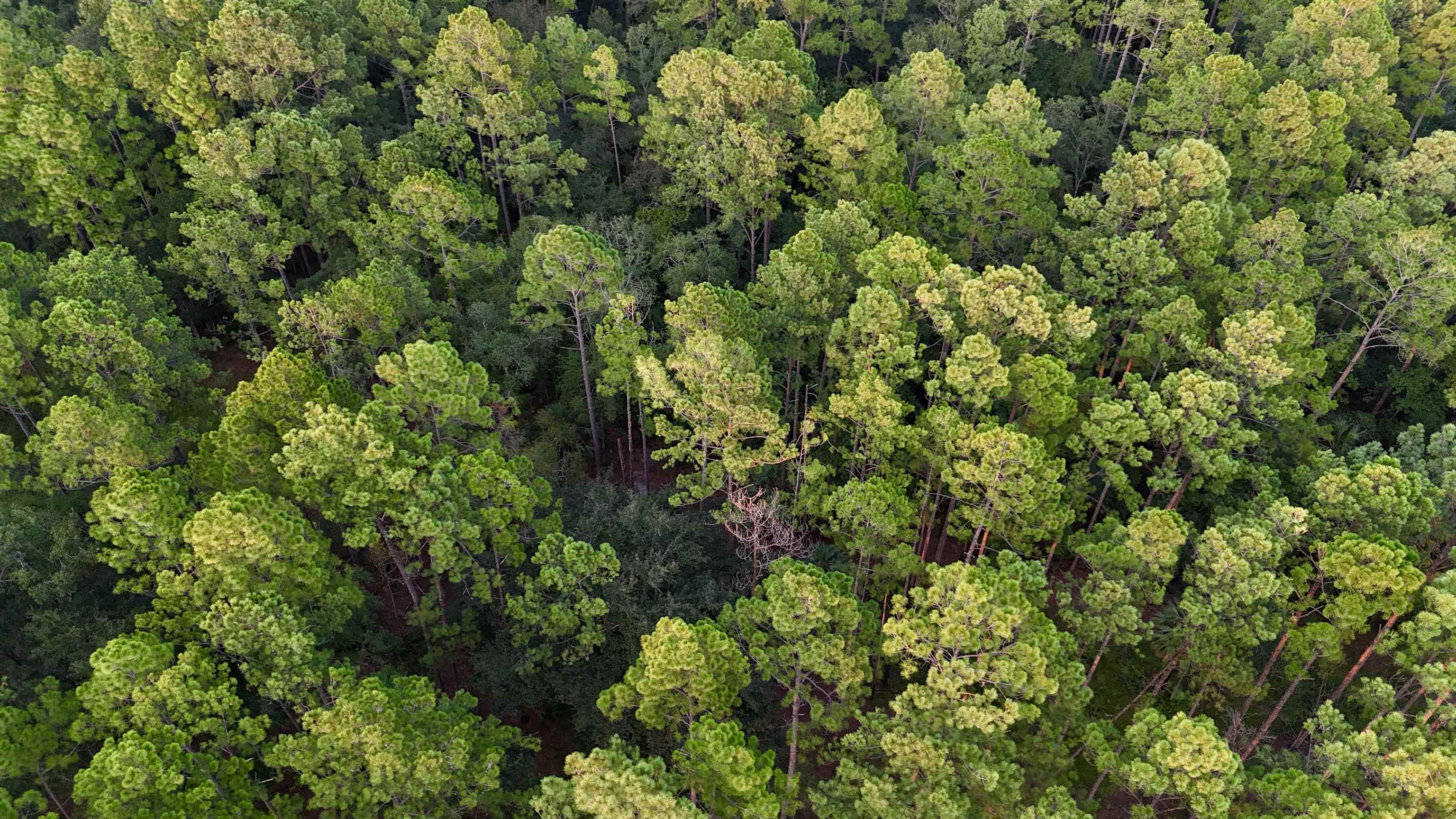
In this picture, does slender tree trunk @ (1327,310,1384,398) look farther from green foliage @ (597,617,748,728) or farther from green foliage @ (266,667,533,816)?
green foliage @ (266,667,533,816)

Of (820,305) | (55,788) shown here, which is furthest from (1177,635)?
(55,788)

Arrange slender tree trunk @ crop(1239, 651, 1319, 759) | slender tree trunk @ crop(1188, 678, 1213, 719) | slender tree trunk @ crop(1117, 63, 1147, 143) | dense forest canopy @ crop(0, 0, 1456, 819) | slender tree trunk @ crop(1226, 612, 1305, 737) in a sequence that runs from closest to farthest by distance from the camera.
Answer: dense forest canopy @ crop(0, 0, 1456, 819)
slender tree trunk @ crop(1239, 651, 1319, 759)
slender tree trunk @ crop(1226, 612, 1305, 737)
slender tree trunk @ crop(1188, 678, 1213, 719)
slender tree trunk @ crop(1117, 63, 1147, 143)

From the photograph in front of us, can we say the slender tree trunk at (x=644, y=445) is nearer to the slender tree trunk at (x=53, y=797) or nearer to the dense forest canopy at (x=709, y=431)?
the dense forest canopy at (x=709, y=431)

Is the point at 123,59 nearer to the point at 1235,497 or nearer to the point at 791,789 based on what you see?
the point at 791,789

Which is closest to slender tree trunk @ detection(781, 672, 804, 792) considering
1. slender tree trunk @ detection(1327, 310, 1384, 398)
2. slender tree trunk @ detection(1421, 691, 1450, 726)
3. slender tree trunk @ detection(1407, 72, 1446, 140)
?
slender tree trunk @ detection(1421, 691, 1450, 726)

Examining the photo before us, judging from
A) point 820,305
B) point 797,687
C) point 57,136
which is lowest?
point 797,687

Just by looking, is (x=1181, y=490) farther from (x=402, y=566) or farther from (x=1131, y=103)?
(x=1131, y=103)
